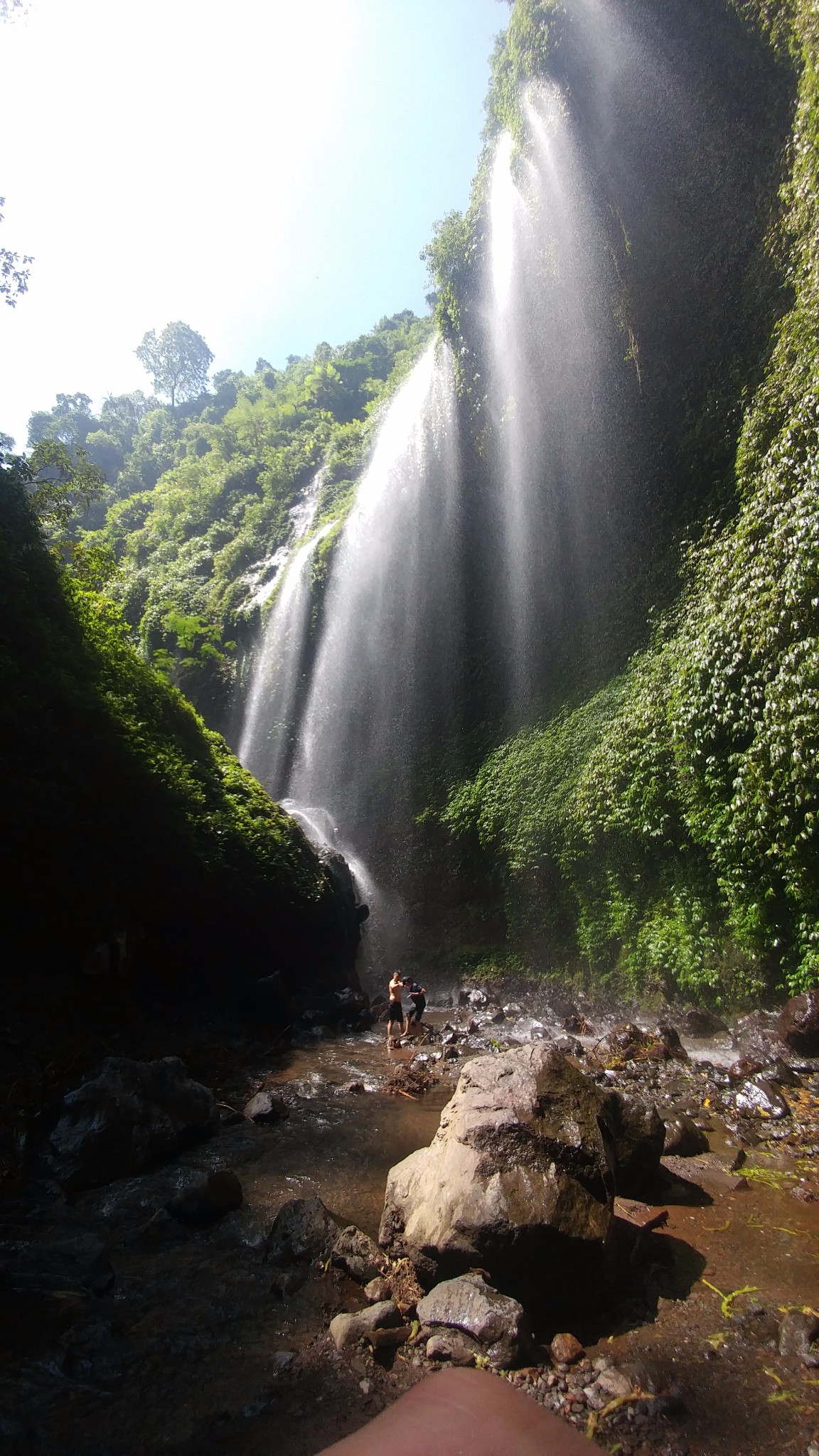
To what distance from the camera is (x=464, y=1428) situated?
154 centimetres

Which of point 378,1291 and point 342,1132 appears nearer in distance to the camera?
point 378,1291

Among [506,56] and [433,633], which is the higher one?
[506,56]

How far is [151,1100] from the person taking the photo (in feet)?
17.4

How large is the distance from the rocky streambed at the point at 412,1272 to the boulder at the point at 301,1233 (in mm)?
14

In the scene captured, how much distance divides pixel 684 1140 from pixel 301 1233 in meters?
3.04

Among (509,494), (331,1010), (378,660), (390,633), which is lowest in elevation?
(331,1010)

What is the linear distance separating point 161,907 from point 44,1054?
2678 millimetres

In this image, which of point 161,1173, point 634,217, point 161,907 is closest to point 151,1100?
point 161,1173

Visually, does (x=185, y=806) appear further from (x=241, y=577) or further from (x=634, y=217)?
(x=241, y=577)

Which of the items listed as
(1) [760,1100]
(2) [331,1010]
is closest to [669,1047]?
(1) [760,1100]

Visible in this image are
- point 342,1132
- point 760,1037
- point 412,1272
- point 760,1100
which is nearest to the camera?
point 412,1272

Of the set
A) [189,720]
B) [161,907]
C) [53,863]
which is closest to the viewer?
[53,863]

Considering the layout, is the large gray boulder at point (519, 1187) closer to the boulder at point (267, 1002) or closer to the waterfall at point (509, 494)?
the boulder at point (267, 1002)

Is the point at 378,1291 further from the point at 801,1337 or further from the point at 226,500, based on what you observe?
the point at 226,500
